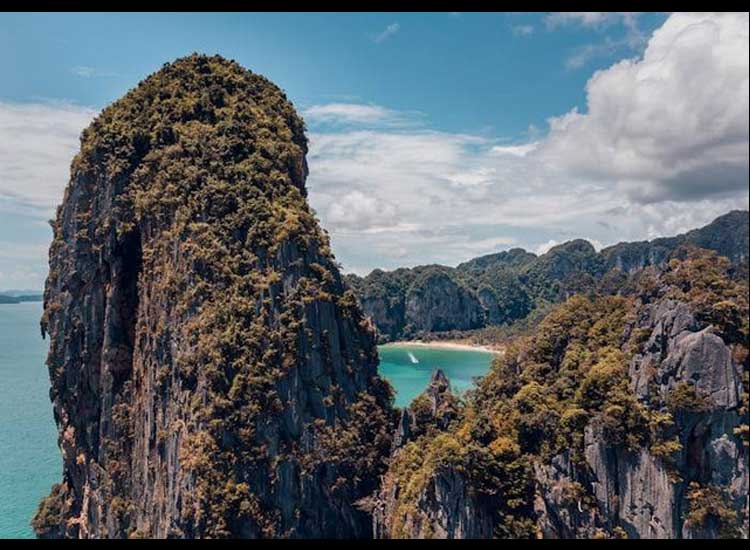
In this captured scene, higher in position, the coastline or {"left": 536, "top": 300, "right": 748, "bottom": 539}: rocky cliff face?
{"left": 536, "top": 300, "right": 748, "bottom": 539}: rocky cliff face

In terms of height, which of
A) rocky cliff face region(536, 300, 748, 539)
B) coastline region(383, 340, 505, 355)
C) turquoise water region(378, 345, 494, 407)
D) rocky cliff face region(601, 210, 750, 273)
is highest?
rocky cliff face region(601, 210, 750, 273)

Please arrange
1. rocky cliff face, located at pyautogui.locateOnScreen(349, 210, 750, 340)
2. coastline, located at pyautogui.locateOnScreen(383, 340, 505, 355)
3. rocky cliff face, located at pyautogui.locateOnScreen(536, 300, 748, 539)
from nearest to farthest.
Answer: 1. rocky cliff face, located at pyautogui.locateOnScreen(536, 300, 748, 539)
2. coastline, located at pyautogui.locateOnScreen(383, 340, 505, 355)
3. rocky cliff face, located at pyautogui.locateOnScreen(349, 210, 750, 340)

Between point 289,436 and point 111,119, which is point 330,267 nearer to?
point 289,436

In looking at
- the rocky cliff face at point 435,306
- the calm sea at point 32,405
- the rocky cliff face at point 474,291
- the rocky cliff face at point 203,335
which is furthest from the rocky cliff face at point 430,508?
the rocky cliff face at point 435,306

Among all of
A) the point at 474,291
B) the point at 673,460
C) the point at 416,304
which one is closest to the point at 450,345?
the point at 416,304

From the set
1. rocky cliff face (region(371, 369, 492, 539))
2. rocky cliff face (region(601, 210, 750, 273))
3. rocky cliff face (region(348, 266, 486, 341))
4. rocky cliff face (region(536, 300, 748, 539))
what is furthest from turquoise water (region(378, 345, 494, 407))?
rocky cliff face (region(536, 300, 748, 539))

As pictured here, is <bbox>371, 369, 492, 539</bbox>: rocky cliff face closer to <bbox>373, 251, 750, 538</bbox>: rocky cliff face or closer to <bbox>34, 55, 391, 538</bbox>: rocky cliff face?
<bbox>373, 251, 750, 538</bbox>: rocky cliff face

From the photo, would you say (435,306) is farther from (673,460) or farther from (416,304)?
(673,460)

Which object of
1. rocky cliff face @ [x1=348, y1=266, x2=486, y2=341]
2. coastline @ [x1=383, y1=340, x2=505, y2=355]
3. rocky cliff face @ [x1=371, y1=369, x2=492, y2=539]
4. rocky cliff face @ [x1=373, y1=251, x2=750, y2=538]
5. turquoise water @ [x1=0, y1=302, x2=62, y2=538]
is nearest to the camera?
rocky cliff face @ [x1=373, y1=251, x2=750, y2=538]
